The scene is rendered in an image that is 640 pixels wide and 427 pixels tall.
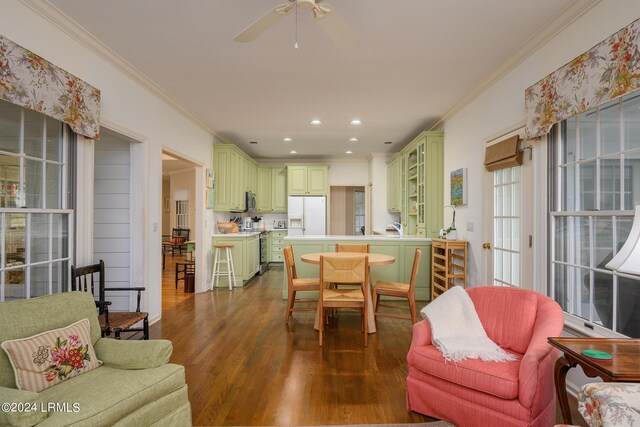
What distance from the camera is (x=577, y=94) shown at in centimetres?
223

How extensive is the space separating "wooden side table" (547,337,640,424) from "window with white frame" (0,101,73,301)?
3.22 m

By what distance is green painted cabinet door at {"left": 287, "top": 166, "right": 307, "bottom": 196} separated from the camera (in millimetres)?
7980

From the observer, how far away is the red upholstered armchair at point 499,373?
174 centimetres

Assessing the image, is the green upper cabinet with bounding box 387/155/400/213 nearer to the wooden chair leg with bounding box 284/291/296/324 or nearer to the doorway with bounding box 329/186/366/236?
the doorway with bounding box 329/186/366/236

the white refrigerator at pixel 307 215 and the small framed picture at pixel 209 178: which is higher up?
the small framed picture at pixel 209 178

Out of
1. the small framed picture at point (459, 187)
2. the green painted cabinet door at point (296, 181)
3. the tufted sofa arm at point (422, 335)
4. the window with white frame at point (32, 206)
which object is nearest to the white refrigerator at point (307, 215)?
the green painted cabinet door at point (296, 181)

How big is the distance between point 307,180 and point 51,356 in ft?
21.4

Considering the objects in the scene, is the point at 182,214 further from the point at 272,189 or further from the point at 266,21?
the point at 266,21

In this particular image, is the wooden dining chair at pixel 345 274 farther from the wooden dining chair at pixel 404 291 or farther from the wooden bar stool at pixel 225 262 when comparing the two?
the wooden bar stool at pixel 225 262

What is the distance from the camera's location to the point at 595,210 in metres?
2.30

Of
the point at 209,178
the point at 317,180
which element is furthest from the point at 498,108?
the point at 317,180

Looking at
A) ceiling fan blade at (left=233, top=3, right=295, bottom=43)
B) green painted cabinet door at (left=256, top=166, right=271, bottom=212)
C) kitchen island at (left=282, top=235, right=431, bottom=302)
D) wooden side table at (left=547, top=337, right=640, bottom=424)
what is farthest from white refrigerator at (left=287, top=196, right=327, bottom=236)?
wooden side table at (left=547, top=337, right=640, bottom=424)

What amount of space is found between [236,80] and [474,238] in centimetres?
318

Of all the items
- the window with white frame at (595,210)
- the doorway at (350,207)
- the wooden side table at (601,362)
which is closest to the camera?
the wooden side table at (601,362)
